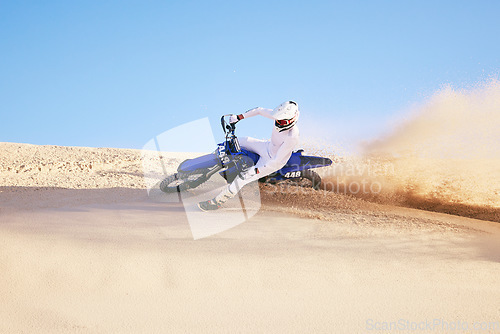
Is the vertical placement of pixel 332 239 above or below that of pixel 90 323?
below

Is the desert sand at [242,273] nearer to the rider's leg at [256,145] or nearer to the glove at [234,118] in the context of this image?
the rider's leg at [256,145]

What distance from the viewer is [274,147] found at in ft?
22.6

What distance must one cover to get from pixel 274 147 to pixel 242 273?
336 centimetres

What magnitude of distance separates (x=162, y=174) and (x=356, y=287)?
8.43 metres

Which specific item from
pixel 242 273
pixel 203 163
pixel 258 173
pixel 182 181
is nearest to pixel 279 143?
pixel 258 173

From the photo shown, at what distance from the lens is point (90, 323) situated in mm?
3031

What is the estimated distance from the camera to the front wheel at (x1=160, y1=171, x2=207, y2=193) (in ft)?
24.2

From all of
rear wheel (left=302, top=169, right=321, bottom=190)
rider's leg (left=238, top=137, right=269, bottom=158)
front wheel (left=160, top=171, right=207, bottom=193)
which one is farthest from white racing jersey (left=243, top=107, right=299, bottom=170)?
front wheel (left=160, top=171, right=207, bottom=193)

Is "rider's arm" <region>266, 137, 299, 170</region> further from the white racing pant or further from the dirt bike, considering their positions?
the dirt bike

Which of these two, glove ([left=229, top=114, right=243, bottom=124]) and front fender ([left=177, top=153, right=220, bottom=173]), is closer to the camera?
glove ([left=229, top=114, right=243, bottom=124])

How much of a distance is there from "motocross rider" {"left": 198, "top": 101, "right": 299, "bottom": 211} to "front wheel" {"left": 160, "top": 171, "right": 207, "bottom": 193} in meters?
0.89

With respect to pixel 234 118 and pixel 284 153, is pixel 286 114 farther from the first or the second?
pixel 234 118

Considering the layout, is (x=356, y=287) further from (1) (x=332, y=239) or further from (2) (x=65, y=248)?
(2) (x=65, y=248)

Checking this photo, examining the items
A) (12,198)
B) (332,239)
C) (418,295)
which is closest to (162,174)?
(12,198)
